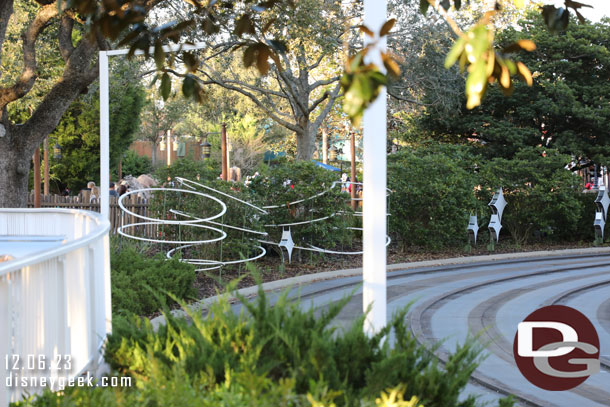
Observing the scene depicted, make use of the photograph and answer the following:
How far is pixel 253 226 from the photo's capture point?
1528 cm

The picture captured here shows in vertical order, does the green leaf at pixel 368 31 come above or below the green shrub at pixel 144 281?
above

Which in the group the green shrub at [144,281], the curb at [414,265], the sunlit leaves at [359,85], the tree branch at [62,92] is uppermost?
the tree branch at [62,92]

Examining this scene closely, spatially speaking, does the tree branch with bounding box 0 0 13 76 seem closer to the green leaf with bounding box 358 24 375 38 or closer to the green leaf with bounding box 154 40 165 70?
the green leaf with bounding box 154 40 165 70

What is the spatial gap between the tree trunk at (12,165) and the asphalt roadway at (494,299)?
681 cm

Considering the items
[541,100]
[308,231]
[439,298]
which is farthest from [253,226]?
[541,100]

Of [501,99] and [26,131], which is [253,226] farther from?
[501,99]

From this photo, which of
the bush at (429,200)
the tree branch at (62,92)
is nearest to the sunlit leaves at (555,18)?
the tree branch at (62,92)

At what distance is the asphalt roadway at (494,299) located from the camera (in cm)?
691

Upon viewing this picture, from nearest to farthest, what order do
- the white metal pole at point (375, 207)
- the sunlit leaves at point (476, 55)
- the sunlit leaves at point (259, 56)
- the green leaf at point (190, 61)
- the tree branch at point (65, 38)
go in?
the sunlit leaves at point (476, 55)
the sunlit leaves at point (259, 56)
the green leaf at point (190, 61)
the white metal pole at point (375, 207)
the tree branch at point (65, 38)

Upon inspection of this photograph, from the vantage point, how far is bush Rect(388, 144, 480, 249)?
19.2 metres

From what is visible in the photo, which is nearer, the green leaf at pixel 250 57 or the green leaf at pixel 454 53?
the green leaf at pixel 454 53

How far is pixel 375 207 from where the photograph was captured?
5066 mm

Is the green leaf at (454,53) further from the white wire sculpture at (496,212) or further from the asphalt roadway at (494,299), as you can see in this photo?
the white wire sculpture at (496,212)

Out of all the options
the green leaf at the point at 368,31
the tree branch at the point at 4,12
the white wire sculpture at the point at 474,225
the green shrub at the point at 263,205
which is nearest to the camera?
the green leaf at the point at 368,31
